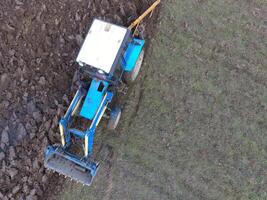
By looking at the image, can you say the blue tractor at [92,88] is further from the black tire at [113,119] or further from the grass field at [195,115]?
the grass field at [195,115]

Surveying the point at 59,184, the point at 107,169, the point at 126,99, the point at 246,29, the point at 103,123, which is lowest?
the point at 59,184

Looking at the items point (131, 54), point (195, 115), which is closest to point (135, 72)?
point (131, 54)

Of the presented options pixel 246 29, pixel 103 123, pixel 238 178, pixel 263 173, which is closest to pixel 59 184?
pixel 103 123

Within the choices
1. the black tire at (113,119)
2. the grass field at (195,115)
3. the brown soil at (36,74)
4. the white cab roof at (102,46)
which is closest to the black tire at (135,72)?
the grass field at (195,115)

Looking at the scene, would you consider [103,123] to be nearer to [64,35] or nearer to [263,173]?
[64,35]

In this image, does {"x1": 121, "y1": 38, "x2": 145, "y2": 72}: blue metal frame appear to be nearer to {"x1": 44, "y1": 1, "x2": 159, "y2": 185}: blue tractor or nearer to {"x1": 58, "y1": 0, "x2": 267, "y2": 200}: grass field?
{"x1": 44, "y1": 1, "x2": 159, "y2": 185}: blue tractor

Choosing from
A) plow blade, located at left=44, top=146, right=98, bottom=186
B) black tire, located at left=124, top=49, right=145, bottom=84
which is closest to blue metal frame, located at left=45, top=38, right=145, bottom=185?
plow blade, located at left=44, top=146, right=98, bottom=186
